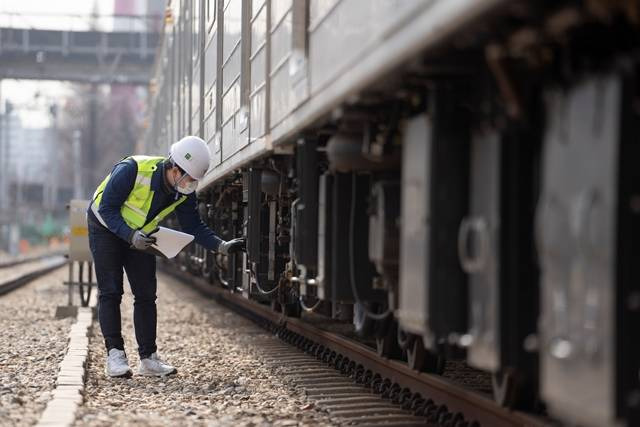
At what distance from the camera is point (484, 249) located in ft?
12.3

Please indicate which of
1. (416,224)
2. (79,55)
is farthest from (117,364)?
(79,55)

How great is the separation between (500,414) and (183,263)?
12406 mm

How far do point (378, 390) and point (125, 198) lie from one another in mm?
2165

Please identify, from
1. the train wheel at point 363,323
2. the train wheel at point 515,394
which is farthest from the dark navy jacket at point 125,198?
the train wheel at point 515,394

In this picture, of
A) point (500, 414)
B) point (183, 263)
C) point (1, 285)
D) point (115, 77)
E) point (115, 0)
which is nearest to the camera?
point (500, 414)

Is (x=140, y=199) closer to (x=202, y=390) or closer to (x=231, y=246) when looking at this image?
(x=231, y=246)

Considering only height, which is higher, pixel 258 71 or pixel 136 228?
pixel 258 71

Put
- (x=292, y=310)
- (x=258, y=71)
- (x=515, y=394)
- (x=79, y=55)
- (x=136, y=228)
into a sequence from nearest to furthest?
(x=515, y=394), (x=258, y=71), (x=136, y=228), (x=292, y=310), (x=79, y=55)

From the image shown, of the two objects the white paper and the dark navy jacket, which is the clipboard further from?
the dark navy jacket

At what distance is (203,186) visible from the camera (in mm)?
12188

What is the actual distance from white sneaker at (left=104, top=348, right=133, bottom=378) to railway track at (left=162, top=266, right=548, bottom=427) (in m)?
1.16

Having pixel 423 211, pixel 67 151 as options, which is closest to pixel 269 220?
pixel 423 211

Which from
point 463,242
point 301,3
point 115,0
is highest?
point 115,0

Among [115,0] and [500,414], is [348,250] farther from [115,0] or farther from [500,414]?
[115,0]
